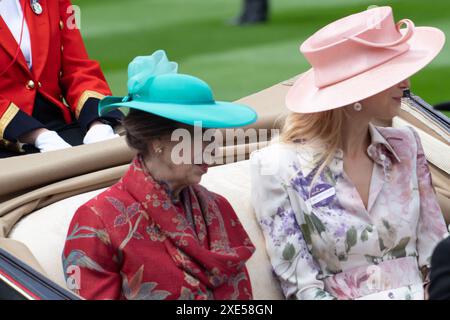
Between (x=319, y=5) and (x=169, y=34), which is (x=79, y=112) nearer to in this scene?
(x=169, y=34)

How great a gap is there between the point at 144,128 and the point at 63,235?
58 centimetres

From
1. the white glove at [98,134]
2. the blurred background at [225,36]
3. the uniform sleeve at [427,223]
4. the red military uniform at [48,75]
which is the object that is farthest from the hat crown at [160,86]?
the blurred background at [225,36]

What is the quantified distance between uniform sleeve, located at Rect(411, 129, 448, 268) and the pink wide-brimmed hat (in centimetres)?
42

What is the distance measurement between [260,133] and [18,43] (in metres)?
1.05

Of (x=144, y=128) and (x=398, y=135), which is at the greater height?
(x=144, y=128)

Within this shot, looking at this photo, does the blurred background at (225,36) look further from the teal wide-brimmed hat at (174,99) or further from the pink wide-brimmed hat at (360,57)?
the teal wide-brimmed hat at (174,99)

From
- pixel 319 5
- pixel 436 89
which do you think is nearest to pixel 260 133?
pixel 436 89

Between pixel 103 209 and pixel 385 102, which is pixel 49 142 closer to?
pixel 103 209

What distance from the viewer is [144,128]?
3701 millimetres

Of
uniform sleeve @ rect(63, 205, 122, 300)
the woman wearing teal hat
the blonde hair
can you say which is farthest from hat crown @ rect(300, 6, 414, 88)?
uniform sleeve @ rect(63, 205, 122, 300)

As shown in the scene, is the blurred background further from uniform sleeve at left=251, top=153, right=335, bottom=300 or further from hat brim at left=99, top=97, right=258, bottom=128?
hat brim at left=99, top=97, right=258, bottom=128

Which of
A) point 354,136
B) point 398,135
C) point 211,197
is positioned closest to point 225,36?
point 398,135

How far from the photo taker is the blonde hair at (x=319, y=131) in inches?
161

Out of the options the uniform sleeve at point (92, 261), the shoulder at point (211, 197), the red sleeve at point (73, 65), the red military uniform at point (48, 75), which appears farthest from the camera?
the red sleeve at point (73, 65)
